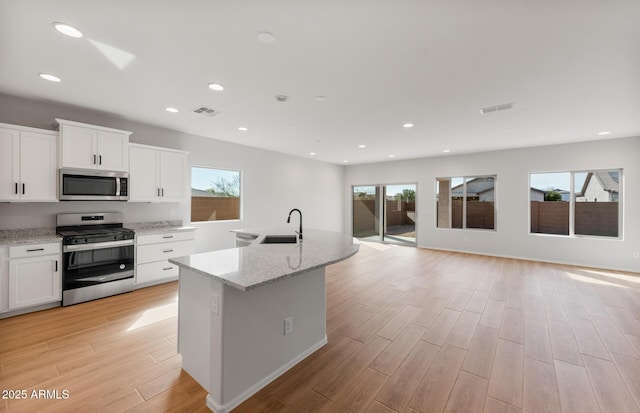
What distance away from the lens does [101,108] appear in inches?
147

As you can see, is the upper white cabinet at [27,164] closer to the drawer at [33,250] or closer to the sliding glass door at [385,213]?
the drawer at [33,250]

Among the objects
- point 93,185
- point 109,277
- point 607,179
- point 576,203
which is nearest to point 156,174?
point 93,185

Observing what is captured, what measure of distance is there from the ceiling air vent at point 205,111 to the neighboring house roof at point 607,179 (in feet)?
24.9

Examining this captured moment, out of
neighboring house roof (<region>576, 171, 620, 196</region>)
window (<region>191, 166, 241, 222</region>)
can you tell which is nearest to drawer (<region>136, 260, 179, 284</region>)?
window (<region>191, 166, 241, 222</region>)

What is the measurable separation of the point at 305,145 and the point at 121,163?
3506 millimetres

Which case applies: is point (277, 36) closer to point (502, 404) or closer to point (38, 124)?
point (502, 404)

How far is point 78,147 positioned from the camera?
3.55 meters

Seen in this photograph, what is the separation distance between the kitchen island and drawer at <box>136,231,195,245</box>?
249 centimetres

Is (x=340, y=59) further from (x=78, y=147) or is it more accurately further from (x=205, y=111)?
(x=78, y=147)

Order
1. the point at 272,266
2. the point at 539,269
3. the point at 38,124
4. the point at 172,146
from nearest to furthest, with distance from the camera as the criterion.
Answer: the point at 272,266 < the point at 38,124 < the point at 172,146 < the point at 539,269

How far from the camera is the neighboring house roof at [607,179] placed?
543 cm

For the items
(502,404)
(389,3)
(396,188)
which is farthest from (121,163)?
(396,188)

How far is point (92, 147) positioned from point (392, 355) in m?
4.58

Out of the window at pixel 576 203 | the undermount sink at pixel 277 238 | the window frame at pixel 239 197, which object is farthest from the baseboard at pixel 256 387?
the window at pixel 576 203
